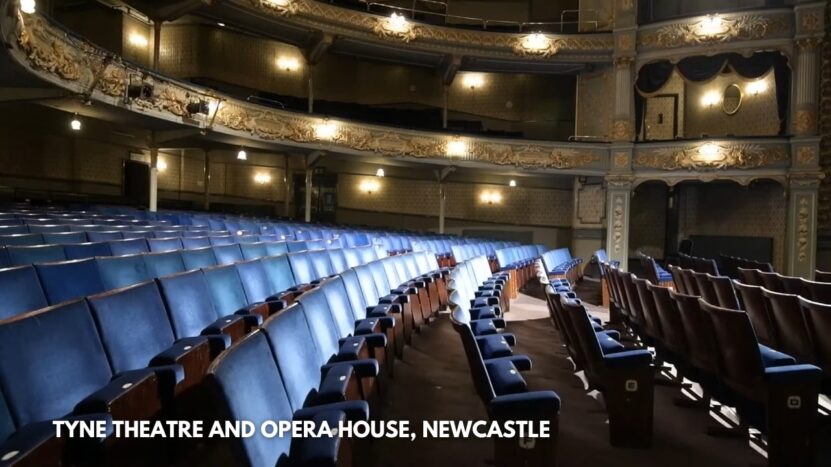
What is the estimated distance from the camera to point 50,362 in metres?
0.90

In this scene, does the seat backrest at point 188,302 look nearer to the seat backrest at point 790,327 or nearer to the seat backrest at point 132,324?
the seat backrest at point 132,324

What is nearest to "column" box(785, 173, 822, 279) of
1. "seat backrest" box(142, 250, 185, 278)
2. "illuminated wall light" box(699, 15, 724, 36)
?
"illuminated wall light" box(699, 15, 724, 36)

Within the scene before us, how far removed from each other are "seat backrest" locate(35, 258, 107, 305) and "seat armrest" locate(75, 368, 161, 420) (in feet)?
1.82

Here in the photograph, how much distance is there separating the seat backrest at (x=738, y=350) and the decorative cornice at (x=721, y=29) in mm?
7299

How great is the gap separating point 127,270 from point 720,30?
823 cm

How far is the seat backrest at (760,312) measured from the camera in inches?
80.8

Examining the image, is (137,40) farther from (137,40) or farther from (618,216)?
(618,216)

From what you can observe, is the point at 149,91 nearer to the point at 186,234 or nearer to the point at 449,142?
the point at 186,234

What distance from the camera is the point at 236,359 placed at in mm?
785

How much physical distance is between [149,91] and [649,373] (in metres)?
5.29

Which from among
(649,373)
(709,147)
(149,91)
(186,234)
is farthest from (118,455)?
(709,147)

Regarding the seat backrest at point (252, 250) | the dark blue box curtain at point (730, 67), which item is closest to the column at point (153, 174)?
the seat backrest at point (252, 250)

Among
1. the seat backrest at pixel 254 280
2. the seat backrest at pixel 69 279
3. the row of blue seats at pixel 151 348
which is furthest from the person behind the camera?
the seat backrest at pixel 254 280

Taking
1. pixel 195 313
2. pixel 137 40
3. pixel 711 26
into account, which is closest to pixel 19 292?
pixel 195 313
